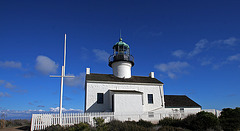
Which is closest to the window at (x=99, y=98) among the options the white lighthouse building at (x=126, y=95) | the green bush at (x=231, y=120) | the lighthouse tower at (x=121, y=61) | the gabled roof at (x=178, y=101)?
the white lighthouse building at (x=126, y=95)

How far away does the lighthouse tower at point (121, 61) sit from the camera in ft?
74.0

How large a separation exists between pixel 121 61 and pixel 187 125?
12566 millimetres

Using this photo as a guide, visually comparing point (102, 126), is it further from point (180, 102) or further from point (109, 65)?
point (180, 102)

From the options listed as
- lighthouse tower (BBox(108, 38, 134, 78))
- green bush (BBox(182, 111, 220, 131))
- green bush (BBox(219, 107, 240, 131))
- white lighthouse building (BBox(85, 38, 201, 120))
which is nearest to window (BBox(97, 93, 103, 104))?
white lighthouse building (BBox(85, 38, 201, 120))

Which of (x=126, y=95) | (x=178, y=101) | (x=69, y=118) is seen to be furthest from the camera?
(x=178, y=101)

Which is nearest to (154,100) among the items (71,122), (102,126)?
(71,122)

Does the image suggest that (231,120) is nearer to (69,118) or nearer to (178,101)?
(178,101)

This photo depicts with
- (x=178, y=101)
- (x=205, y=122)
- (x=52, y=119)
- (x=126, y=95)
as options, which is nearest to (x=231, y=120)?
(x=205, y=122)

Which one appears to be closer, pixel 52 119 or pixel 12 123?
pixel 52 119

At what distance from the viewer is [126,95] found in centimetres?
1764

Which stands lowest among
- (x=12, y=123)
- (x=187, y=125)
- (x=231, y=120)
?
(x=12, y=123)

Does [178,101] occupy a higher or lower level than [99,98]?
lower

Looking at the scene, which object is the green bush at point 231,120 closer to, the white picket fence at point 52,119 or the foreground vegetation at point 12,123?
the white picket fence at point 52,119

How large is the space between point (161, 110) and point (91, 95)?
9.41 metres
